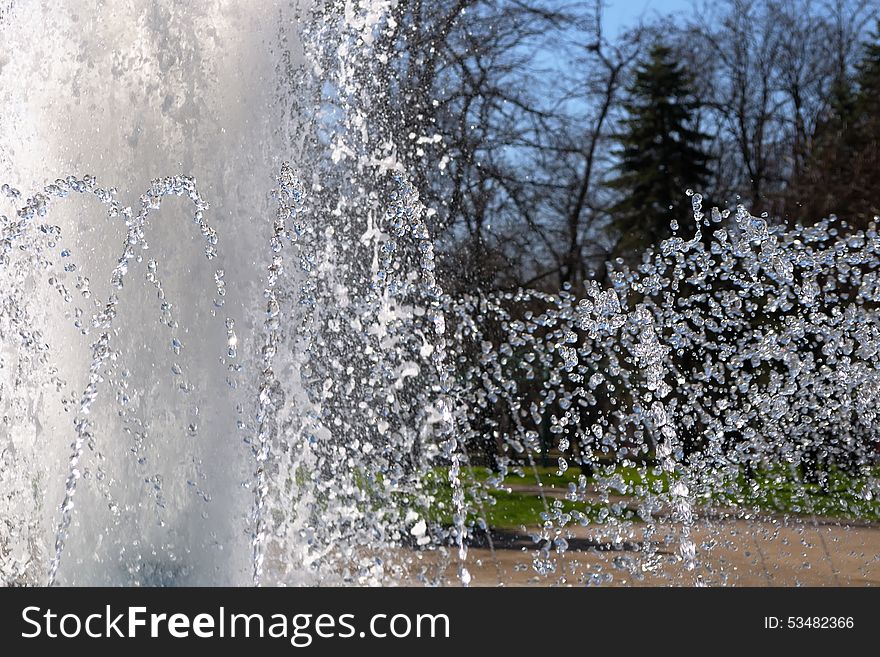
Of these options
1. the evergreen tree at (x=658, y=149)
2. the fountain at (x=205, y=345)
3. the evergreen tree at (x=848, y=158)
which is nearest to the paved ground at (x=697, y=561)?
the fountain at (x=205, y=345)

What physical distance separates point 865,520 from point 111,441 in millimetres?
6304

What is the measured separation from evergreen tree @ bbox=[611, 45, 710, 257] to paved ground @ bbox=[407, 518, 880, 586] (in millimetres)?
14759

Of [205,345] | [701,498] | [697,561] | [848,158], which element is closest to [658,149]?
[848,158]

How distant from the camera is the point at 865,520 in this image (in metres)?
9.07

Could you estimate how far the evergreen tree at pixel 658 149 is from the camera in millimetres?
22578

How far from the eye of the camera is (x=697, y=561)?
254 inches

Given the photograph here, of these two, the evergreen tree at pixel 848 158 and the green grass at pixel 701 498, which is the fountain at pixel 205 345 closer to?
the green grass at pixel 701 498

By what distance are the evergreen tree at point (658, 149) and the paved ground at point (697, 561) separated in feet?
48.4

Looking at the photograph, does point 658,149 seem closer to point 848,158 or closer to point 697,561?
point 848,158

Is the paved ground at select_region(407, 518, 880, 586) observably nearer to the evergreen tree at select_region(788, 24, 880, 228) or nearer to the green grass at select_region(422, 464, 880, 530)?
the green grass at select_region(422, 464, 880, 530)

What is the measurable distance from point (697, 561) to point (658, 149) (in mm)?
18018
